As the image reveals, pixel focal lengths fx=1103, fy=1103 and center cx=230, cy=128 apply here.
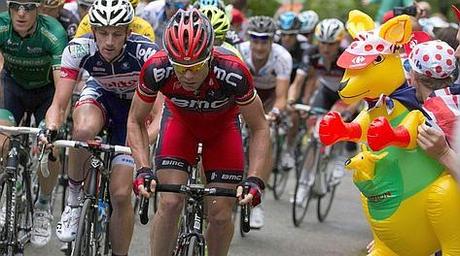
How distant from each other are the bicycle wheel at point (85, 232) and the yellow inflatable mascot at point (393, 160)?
168 cm

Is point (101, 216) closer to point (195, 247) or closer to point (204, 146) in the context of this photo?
point (204, 146)

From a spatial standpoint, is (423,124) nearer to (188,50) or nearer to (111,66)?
(188,50)

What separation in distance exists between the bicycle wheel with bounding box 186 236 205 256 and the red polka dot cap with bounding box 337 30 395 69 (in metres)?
1.36

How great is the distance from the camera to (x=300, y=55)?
13703 millimetres

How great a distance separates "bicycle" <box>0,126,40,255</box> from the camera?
25.6 feet

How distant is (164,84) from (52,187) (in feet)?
8.91

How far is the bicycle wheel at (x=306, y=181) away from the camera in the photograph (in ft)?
39.1

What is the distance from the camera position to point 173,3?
1191cm

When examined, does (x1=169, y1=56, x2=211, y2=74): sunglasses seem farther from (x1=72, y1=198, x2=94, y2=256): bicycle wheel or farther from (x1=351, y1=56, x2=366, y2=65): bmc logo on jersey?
(x1=72, y1=198, x2=94, y2=256): bicycle wheel

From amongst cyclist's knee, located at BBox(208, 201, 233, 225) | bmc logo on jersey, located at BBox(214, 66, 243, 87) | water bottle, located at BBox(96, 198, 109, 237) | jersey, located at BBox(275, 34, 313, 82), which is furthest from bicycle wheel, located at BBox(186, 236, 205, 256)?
jersey, located at BBox(275, 34, 313, 82)

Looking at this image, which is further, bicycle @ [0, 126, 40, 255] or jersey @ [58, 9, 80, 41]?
jersey @ [58, 9, 80, 41]

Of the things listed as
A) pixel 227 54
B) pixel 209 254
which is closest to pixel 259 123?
pixel 227 54

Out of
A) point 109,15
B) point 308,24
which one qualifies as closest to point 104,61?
point 109,15

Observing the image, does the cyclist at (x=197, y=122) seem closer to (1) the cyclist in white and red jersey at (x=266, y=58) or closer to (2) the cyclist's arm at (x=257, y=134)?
(2) the cyclist's arm at (x=257, y=134)
